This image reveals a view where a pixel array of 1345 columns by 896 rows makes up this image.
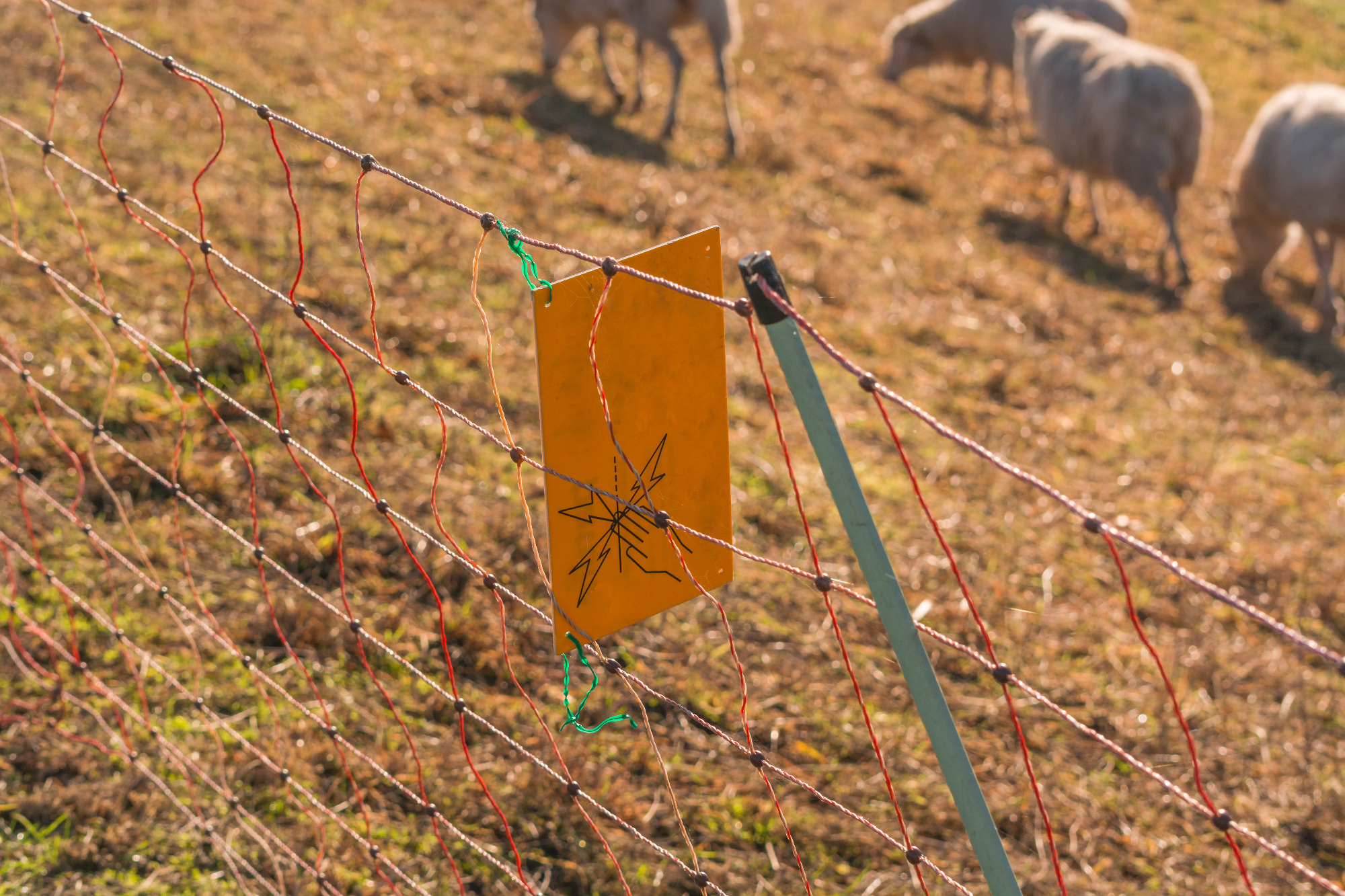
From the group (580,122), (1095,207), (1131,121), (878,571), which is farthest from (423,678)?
(1095,207)

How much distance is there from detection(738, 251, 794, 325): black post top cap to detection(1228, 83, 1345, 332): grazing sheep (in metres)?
7.17

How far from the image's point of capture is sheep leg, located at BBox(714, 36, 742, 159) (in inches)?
303

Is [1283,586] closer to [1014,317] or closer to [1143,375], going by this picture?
[1143,375]

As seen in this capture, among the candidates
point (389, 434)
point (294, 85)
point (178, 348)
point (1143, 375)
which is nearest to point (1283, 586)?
point (1143, 375)

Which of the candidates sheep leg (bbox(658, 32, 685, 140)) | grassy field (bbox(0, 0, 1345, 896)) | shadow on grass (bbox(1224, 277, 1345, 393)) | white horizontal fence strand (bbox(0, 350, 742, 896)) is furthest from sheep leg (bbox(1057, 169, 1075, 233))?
white horizontal fence strand (bbox(0, 350, 742, 896))

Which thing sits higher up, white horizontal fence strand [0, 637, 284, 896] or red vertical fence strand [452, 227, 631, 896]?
red vertical fence strand [452, 227, 631, 896]

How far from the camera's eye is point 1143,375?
5652 millimetres

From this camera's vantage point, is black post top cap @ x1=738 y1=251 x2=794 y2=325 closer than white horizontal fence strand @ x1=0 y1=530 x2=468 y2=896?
Yes

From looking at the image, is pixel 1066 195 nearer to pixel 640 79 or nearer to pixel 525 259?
pixel 640 79

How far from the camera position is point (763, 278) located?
126 cm

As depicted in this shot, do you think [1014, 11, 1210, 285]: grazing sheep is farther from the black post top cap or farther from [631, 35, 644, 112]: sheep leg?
the black post top cap

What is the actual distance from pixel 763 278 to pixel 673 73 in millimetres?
7098

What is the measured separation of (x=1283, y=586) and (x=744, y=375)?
2400 mm

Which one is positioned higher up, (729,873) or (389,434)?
(389,434)
